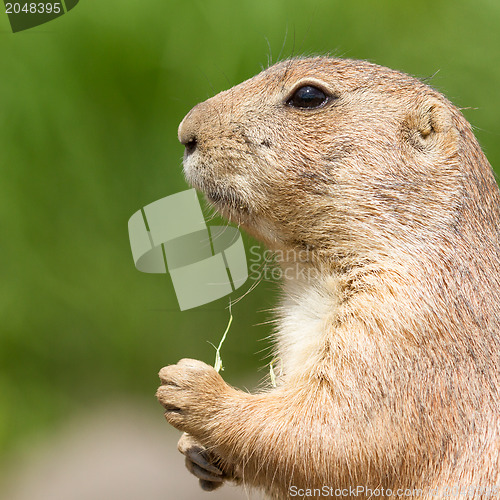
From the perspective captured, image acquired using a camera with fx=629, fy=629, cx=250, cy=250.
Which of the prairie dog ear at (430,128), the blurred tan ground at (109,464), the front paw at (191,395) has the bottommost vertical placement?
the blurred tan ground at (109,464)

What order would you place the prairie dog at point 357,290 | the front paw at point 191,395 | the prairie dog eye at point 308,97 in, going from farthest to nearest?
the prairie dog eye at point 308,97 < the front paw at point 191,395 < the prairie dog at point 357,290

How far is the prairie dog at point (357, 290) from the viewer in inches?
73.1

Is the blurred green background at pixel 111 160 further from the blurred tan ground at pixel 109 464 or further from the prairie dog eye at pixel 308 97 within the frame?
the prairie dog eye at pixel 308 97

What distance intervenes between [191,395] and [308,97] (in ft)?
3.57

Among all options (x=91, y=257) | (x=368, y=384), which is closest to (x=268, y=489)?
(x=368, y=384)

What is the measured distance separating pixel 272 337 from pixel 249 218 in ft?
1.76

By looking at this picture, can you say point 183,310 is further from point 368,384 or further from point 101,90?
point 368,384

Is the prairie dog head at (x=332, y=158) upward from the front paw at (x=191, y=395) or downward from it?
upward

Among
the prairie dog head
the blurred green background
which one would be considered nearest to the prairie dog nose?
the prairie dog head

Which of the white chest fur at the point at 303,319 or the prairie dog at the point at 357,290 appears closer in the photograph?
the prairie dog at the point at 357,290

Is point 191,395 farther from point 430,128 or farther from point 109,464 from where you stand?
point 109,464

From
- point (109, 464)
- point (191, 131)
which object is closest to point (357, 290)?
point (191, 131)

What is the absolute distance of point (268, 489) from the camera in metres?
2.06

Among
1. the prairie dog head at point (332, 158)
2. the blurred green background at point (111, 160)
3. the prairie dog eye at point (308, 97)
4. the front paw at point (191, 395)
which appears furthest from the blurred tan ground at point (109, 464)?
the prairie dog eye at point (308, 97)
